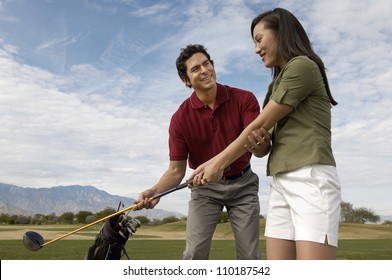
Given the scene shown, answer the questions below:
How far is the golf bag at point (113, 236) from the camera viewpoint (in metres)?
4.97

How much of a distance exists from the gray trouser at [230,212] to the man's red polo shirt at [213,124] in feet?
0.57

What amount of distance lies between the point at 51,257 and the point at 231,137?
9923 millimetres

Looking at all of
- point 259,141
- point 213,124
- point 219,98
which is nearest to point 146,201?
point 213,124

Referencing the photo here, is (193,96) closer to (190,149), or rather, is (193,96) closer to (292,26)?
(190,149)

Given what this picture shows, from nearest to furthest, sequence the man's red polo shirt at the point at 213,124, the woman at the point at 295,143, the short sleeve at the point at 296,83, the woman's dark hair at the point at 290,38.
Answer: the woman at the point at 295,143
the short sleeve at the point at 296,83
the woman's dark hair at the point at 290,38
the man's red polo shirt at the point at 213,124

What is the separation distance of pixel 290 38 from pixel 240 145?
0.74 metres

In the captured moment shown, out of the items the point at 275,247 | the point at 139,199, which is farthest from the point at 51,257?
the point at 275,247

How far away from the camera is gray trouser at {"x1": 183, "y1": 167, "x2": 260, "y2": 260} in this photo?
4.79 meters

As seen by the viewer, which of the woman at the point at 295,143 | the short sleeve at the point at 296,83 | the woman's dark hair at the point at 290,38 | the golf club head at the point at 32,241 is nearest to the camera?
the woman at the point at 295,143

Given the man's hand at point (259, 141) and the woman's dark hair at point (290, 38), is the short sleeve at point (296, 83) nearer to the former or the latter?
the woman's dark hair at point (290, 38)

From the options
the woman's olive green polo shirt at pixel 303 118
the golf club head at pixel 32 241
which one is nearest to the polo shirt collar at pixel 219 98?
the woman's olive green polo shirt at pixel 303 118

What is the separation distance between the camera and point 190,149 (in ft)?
16.6

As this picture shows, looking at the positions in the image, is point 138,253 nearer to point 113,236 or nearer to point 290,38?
point 113,236
